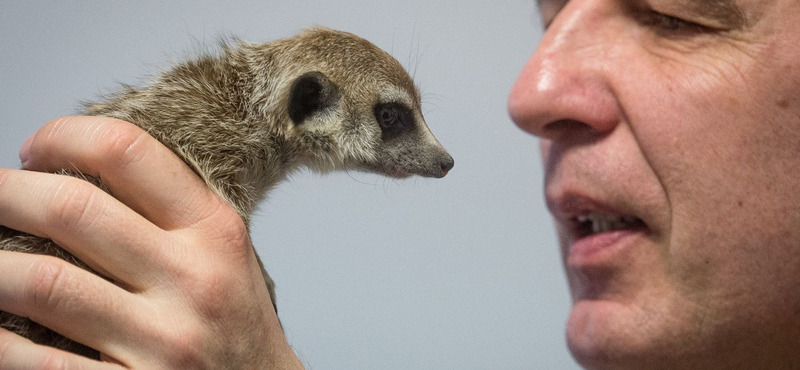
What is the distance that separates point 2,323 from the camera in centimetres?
102

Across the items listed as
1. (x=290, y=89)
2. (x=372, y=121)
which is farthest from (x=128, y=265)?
(x=372, y=121)

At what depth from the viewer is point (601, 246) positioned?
77cm

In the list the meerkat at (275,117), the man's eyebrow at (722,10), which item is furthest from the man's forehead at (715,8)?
the meerkat at (275,117)

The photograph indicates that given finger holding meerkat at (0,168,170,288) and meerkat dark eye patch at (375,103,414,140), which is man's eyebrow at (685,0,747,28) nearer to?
finger holding meerkat at (0,168,170,288)

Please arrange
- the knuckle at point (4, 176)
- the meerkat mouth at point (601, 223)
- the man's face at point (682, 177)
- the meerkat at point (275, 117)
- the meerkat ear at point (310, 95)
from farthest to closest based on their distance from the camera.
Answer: the meerkat ear at point (310, 95)
the meerkat at point (275, 117)
the knuckle at point (4, 176)
the meerkat mouth at point (601, 223)
the man's face at point (682, 177)

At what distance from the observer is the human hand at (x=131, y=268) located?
0.91 meters

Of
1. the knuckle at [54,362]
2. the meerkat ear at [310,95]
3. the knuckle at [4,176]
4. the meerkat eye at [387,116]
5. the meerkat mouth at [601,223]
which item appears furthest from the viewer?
the meerkat eye at [387,116]

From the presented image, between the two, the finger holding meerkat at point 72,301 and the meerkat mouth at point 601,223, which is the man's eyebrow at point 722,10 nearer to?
the meerkat mouth at point 601,223

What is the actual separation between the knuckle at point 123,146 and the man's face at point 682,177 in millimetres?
615

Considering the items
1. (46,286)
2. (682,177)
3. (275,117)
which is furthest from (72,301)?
(682,177)

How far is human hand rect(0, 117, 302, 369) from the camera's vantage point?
91cm

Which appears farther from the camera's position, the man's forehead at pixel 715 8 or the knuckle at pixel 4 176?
the knuckle at pixel 4 176

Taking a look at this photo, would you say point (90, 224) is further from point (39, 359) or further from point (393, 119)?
point (393, 119)

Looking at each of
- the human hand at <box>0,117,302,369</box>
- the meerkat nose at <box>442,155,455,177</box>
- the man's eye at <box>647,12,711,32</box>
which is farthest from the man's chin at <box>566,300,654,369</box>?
the meerkat nose at <box>442,155,455,177</box>
